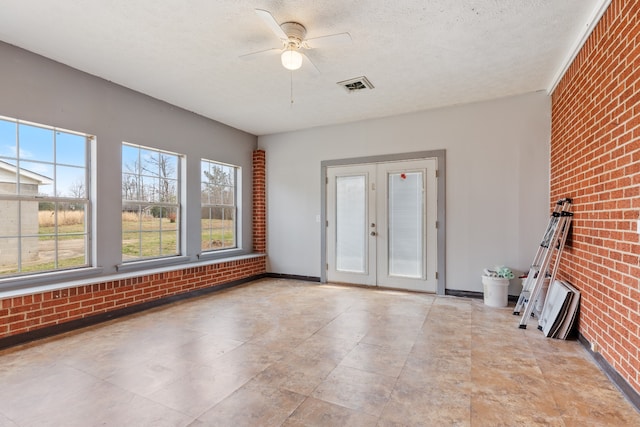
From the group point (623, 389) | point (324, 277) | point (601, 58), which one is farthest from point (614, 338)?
point (324, 277)

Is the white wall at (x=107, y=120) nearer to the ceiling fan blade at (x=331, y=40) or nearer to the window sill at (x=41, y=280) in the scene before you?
the window sill at (x=41, y=280)

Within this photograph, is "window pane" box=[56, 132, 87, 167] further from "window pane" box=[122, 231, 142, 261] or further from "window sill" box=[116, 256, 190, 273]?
"window sill" box=[116, 256, 190, 273]

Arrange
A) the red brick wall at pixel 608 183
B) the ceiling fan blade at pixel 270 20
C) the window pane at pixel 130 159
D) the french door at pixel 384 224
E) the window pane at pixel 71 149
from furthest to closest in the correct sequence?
the french door at pixel 384 224 → the window pane at pixel 130 159 → the window pane at pixel 71 149 → the ceiling fan blade at pixel 270 20 → the red brick wall at pixel 608 183

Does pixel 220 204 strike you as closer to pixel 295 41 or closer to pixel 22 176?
pixel 22 176

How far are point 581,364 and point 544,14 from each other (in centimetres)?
295

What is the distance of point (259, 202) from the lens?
6344mm

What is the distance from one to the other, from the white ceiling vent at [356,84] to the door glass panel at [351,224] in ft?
5.69

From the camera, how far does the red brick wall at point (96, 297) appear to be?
2.96 meters

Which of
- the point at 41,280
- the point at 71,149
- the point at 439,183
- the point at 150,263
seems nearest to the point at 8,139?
the point at 71,149

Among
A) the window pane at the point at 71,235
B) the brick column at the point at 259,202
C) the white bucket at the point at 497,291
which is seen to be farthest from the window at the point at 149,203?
the white bucket at the point at 497,291

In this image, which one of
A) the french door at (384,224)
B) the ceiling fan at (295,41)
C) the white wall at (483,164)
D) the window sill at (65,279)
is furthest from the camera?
the french door at (384,224)

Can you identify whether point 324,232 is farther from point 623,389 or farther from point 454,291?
point 623,389

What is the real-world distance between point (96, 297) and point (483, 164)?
5.40 m

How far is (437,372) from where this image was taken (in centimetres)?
244
